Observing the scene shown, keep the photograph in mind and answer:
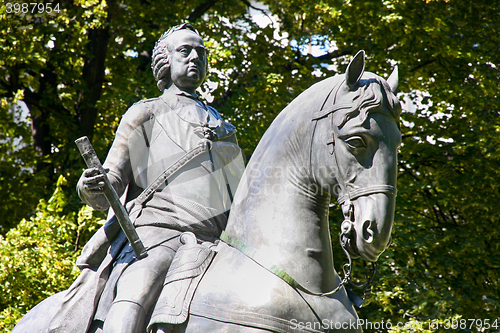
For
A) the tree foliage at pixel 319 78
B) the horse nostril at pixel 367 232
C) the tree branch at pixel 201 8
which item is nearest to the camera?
the horse nostril at pixel 367 232

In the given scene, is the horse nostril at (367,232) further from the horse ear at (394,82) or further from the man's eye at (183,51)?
the man's eye at (183,51)

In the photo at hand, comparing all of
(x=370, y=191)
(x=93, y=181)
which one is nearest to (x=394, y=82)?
(x=370, y=191)

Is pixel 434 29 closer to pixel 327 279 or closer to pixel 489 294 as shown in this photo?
pixel 489 294

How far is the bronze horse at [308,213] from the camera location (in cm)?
277

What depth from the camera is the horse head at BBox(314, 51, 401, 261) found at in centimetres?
272

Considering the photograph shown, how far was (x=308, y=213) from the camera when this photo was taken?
2.90 metres

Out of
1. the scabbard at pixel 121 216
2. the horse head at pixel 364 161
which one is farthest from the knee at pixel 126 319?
the horse head at pixel 364 161

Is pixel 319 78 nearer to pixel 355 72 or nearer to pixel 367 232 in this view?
pixel 355 72

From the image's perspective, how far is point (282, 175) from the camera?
9.71ft

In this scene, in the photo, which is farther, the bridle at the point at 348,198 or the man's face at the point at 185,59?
the man's face at the point at 185,59

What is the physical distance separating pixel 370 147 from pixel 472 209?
8.49 meters

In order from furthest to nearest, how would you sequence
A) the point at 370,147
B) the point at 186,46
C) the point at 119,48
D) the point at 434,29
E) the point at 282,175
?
the point at 119,48 → the point at 434,29 → the point at 186,46 → the point at 282,175 → the point at 370,147

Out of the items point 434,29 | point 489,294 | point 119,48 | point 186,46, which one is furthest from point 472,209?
point 186,46

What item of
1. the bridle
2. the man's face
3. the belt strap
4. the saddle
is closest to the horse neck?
the bridle
